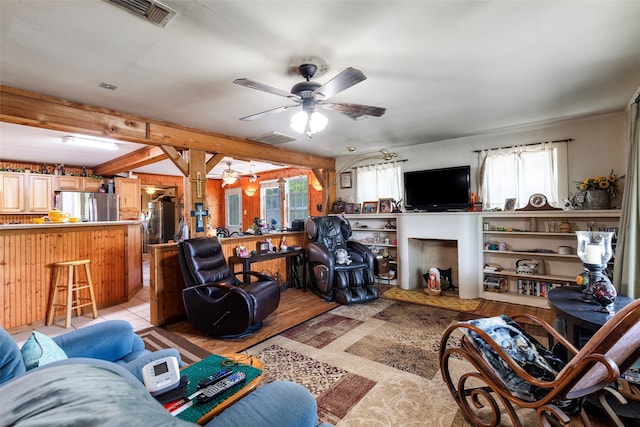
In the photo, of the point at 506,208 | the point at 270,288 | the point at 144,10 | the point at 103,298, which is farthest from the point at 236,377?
the point at 506,208

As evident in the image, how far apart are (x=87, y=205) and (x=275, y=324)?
525cm

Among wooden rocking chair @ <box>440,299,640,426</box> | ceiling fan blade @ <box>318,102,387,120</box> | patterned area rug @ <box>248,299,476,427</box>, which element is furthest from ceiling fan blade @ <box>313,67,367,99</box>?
patterned area rug @ <box>248,299,476,427</box>

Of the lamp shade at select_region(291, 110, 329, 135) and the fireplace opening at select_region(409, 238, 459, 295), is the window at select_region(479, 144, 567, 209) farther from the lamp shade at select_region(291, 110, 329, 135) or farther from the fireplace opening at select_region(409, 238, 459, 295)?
the lamp shade at select_region(291, 110, 329, 135)

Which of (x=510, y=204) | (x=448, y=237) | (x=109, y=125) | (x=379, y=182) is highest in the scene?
(x=109, y=125)

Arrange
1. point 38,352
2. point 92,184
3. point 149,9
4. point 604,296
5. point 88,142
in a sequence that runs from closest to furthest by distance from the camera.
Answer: point 38,352 → point 149,9 → point 604,296 → point 88,142 → point 92,184

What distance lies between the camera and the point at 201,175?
3.91 m

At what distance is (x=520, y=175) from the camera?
13.8 ft

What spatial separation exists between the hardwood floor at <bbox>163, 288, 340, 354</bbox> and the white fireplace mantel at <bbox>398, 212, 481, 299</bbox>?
155cm

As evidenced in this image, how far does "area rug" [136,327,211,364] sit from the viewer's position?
2693 millimetres

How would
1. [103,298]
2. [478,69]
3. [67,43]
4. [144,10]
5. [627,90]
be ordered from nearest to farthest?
[144,10] → [67,43] → [478,69] → [627,90] → [103,298]

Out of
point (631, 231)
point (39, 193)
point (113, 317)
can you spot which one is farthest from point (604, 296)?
point (39, 193)

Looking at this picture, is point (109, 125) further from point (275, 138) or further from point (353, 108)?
point (353, 108)

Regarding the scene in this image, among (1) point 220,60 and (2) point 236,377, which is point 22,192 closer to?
(1) point 220,60

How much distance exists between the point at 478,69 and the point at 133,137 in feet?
11.8
